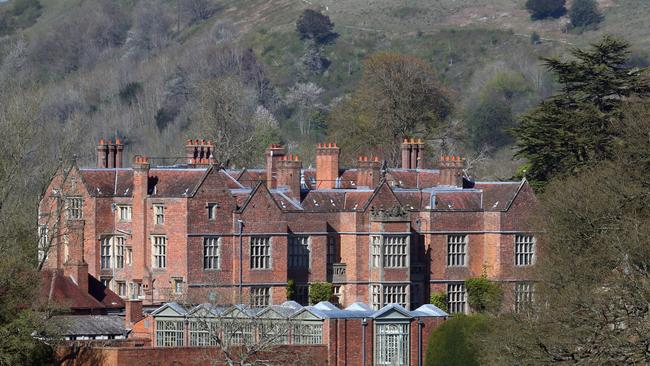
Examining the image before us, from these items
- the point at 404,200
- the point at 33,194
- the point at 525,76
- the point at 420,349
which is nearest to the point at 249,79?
the point at 525,76

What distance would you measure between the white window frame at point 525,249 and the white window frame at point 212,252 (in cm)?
1242

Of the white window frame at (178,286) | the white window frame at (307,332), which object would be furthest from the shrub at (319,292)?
the white window frame at (307,332)

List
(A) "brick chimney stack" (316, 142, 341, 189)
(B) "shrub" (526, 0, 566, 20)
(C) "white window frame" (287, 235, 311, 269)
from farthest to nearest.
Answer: (B) "shrub" (526, 0, 566, 20) < (A) "brick chimney stack" (316, 142, 341, 189) < (C) "white window frame" (287, 235, 311, 269)

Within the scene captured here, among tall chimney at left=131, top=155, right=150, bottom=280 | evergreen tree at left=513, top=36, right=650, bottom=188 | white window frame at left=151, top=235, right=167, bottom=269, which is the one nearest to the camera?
white window frame at left=151, top=235, right=167, bottom=269

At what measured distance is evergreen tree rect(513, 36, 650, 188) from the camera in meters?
82.4

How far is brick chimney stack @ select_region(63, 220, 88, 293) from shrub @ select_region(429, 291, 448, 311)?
12857mm

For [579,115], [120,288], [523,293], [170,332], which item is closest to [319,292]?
[120,288]

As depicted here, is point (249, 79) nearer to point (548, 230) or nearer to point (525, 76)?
point (525, 76)

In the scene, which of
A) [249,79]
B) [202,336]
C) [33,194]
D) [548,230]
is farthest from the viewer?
[249,79]

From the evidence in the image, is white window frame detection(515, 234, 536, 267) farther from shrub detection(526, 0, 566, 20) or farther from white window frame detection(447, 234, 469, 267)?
shrub detection(526, 0, 566, 20)

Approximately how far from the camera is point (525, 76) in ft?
575

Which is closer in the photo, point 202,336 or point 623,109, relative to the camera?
point 202,336

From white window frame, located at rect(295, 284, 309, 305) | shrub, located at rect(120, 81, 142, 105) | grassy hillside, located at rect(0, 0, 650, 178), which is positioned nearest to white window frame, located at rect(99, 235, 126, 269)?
white window frame, located at rect(295, 284, 309, 305)

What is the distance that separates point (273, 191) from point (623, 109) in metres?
13.4
